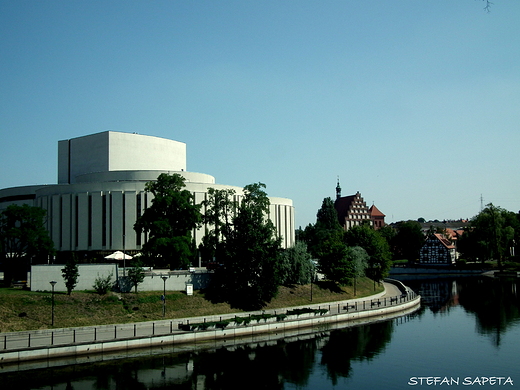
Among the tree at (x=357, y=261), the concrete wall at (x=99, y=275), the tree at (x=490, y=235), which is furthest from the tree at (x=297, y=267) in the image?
the tree at (x=490, y=235)

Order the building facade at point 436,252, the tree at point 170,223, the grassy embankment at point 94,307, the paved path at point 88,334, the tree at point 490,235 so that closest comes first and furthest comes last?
1. the paved path at point 88,334
2. the grassy embankment at point 94,307
3. the tree at point 170,223
4. the tree at point 490,235
5. the building facade at point 436,252

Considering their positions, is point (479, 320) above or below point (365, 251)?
below

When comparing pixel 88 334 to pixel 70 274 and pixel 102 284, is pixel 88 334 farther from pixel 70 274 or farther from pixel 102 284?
pixel 102 284

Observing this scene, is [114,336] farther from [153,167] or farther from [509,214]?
[509,214]

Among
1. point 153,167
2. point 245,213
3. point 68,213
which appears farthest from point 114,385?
point 153,167

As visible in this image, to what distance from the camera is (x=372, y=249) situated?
7725cm

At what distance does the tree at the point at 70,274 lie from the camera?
4272 cm

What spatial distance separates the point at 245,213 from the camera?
52.9 metres

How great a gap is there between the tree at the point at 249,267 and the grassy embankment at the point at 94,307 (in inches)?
73.0

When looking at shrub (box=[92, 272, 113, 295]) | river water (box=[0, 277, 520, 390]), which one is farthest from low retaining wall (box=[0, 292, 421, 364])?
shrub (box=[92, 272, 113, 295])

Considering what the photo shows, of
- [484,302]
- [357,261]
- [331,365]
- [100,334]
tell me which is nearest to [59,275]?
[100,334]

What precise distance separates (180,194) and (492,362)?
34.7m

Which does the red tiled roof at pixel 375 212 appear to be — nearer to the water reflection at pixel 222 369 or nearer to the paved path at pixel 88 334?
the paved path at pixel 88 334

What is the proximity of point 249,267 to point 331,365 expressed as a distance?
1885 cm
